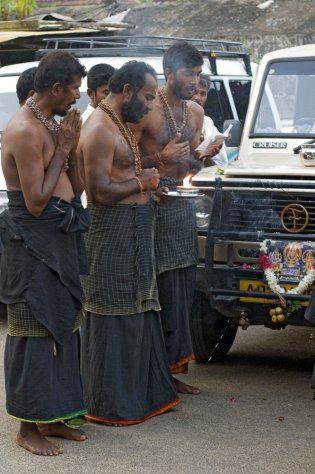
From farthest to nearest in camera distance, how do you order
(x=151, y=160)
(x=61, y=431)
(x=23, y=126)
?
(x=151, y=160) < (x=61, y=431) < (x=23, y=126)

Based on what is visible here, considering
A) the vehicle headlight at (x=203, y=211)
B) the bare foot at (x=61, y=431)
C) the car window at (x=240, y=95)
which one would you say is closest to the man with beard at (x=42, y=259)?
the bare foot at (x=61, y=431)

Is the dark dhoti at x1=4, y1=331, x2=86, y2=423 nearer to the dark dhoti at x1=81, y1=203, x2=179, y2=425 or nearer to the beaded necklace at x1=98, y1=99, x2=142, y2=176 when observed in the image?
the dark dhoti at x1=81, y1=203, x2=179, y2=425

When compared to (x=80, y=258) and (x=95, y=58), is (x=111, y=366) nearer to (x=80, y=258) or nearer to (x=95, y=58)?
(x=80, y=258)

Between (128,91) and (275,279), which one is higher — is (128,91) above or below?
above

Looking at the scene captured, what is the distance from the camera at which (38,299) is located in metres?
5.21

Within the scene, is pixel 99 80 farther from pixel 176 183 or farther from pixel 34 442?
pixel 34 442

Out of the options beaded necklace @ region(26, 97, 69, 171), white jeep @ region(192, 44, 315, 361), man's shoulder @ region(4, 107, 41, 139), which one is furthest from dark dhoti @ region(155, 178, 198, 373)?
man's shoulder @ region(4, 107, 41, 139)

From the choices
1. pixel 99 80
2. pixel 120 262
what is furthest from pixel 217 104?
pixel 120 262

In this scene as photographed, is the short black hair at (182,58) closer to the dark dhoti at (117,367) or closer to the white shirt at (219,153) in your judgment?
the white shirt at (219,153)

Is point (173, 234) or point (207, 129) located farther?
point (207, 129)

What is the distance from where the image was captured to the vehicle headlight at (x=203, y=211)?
6.57 meters

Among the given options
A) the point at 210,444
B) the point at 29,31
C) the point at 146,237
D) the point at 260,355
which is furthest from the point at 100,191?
the point at 29,31

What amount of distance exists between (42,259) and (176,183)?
1363 mm

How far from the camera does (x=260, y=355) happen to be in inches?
299
